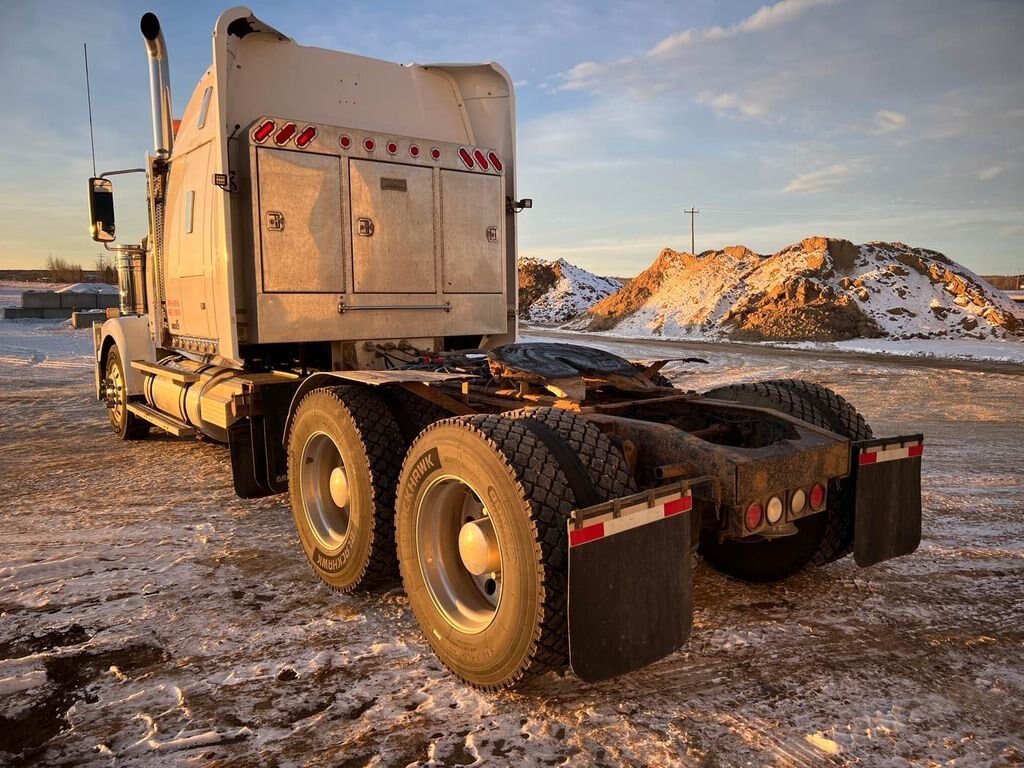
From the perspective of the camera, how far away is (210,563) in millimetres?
4805

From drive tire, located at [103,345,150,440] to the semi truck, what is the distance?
1.16m

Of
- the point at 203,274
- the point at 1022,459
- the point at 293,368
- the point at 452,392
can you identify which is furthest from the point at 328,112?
the point at 1022,459

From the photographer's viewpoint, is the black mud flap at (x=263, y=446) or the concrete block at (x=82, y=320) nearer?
the black mud flap at (x=263, y=446)

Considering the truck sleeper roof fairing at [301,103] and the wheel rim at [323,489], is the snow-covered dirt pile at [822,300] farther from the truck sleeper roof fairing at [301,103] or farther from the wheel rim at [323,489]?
the wheel rim at [323,489]

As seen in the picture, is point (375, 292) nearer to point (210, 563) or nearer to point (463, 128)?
point (463, 128)

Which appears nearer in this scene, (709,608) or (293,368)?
(709,608)

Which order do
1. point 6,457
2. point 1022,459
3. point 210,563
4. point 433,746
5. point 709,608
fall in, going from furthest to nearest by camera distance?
1. point 6,457
2. point 1022,459
3. point 210,563
4. point 709,608
5. point 433,746

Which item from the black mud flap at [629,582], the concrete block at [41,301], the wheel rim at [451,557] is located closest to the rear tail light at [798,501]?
the black mud flap at [629,582]

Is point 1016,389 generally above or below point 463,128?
below

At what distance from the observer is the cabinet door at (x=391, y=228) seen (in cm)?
562

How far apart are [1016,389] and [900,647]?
11416mm

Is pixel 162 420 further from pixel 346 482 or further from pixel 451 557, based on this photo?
pixel 451 557

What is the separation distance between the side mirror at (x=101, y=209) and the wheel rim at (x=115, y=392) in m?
1.78

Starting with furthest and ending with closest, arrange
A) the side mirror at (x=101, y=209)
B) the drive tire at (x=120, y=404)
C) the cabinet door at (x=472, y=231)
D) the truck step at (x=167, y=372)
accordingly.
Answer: the drive tire at (x=120, y=404) < the side mirror at (x=101, y=209) < the truck step at (x=167, y=372) < the cabinet door at (x=472, y=231)
